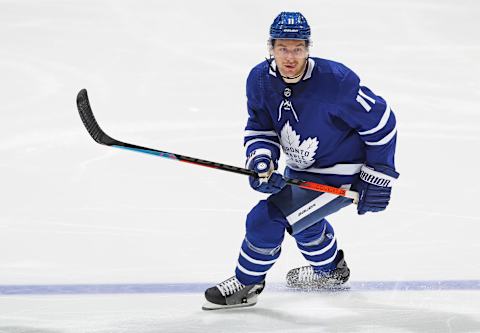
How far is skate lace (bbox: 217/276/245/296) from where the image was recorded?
3.04 metres

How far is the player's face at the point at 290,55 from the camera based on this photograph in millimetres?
2838

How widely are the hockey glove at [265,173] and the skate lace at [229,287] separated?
13.2 inches

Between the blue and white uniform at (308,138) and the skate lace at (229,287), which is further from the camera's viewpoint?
the skate lace at (229,287)

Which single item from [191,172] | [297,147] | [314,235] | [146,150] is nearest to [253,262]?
[314,235]

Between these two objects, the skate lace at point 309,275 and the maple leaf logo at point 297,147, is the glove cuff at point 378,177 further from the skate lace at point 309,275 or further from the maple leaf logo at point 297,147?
the skate lace at point 309,275

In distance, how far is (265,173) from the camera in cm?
294

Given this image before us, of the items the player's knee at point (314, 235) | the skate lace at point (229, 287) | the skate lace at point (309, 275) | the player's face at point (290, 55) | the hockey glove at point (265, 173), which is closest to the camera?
the player's face at point (290, 55)

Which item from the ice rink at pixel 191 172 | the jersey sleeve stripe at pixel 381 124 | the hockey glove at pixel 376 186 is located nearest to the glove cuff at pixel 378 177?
the hockey glove at pixel 376 186

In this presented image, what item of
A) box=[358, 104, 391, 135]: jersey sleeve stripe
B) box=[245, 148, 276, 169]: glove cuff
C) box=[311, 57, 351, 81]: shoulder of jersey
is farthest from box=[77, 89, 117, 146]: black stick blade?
box=[358, 104, 391, 135]: jersey sleeve stripe

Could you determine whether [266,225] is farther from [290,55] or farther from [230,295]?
[290,55]

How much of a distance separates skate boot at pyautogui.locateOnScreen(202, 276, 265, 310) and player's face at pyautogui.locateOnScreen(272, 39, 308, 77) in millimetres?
702

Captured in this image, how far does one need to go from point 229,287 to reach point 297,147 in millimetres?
495

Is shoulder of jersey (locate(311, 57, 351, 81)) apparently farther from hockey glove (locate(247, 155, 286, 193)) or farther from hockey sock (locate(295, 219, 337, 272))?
hockey sock (locate(295, 219, 337, 272))

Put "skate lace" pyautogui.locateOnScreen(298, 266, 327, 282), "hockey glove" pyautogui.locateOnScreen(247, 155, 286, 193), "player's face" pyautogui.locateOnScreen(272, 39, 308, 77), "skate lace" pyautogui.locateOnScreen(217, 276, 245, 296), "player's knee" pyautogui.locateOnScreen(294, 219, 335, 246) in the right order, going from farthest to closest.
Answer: "skate lace" pyautogui.locateOnScreen(298, 266, 327, 282)
"player's knee" pyautogui.locateOnScreen(294, 219, 335, 246)
"skate lace" pyautogui.locateOnScreen(217, 276, 245, 296)
"hockey glove" pyautogui.locateOnScreen(247, 155, 286, 193)
"player's face" pyautogui.locateOnScreen(272, 39, 308, 77)
